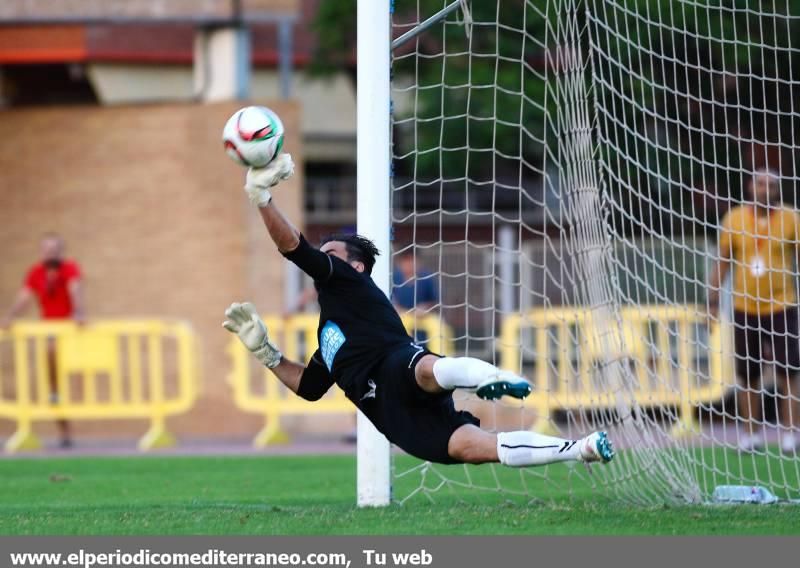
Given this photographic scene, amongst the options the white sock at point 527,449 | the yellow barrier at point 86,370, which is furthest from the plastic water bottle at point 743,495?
the yellow barrier at point 86,370

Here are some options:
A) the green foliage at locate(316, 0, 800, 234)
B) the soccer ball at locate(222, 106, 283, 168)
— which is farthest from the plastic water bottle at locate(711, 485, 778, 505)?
the soccer ball at locate(222, 106, 283, 168)

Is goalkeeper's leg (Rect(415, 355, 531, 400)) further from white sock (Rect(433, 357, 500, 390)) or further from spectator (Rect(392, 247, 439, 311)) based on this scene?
spectator (Rect(392, 247, 439, 311))

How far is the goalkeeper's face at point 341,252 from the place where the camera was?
24.9 feet

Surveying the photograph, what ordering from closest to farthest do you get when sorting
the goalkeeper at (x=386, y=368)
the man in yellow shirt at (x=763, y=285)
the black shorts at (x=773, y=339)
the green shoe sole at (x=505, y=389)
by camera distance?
the green shoe sole at (x=505, y=389) < the goalkeeper at (x=386, y=368) < the man in yellow shirt at (x=763, y=285) < the black shorts at (x=773, y=339)

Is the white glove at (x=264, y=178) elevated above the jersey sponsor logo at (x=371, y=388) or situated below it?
above

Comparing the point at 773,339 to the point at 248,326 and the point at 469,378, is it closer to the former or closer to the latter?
the point at 248,326

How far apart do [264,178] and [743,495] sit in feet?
12.2

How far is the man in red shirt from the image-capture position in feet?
51.6

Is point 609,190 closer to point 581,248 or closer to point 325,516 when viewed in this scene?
point 581,248

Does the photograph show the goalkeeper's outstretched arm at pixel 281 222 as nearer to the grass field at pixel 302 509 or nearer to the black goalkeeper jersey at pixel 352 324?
the black goalkeeper jersey at pixel 352 324

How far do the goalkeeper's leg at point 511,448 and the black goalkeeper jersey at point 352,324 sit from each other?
0.58 metres

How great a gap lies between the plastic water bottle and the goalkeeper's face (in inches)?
109

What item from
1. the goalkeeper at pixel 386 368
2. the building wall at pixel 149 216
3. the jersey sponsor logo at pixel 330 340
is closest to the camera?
the goalkeeper at pixel 386 368

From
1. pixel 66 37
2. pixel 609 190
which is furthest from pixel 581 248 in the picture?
pixel 66 37
